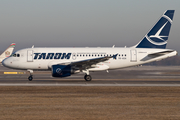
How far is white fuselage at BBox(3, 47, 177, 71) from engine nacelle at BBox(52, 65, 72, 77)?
81.3 inches

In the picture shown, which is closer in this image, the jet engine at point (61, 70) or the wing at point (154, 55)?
the jet engine at point (61, 70)

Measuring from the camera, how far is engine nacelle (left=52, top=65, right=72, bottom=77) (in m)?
33.4

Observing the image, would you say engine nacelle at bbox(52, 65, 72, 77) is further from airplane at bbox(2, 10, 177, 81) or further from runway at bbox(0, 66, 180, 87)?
runway at bbox(0, 66, 180, 87)

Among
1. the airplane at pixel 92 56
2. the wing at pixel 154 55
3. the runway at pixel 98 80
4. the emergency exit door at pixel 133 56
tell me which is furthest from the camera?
the emergency exit door at pixel 133 56

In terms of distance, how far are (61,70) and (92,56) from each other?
5.35 m

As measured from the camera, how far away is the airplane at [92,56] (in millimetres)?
34938

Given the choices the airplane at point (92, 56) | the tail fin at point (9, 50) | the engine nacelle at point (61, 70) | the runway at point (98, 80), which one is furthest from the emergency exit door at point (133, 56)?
the tail fin at point (9, 50)

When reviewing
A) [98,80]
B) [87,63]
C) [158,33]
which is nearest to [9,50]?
[98,80]

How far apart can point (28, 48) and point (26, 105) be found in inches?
847

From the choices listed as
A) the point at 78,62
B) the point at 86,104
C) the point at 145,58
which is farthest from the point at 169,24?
the point at 86,104

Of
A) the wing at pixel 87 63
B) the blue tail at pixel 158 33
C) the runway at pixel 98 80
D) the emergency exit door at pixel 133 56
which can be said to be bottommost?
the runway at pixel 98 80

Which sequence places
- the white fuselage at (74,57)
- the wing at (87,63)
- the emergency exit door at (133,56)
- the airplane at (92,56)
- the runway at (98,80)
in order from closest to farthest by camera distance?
the runway at (98,80)
the wing at (87,63)
the airplane at (92,56)
the white fuselage at (74,57)
the emergency exit door at (133,56)

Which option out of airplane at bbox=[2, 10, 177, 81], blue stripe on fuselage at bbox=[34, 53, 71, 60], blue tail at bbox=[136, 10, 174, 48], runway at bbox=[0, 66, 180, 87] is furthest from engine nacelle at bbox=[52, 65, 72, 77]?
blue tail at bbox=[136, 10, 174, 48]

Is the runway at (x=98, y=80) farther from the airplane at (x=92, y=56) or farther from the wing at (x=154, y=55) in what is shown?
the wing at (x=154, y=55)
